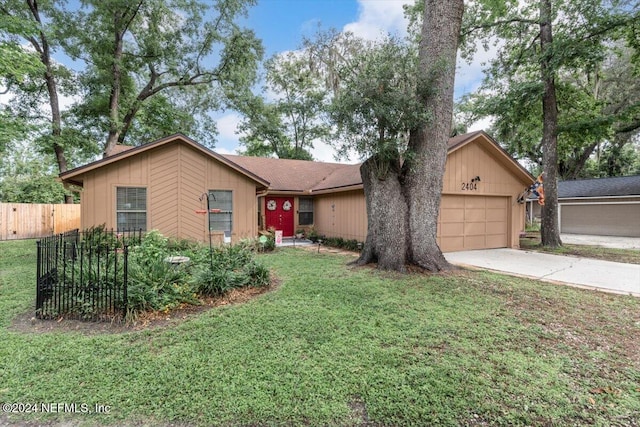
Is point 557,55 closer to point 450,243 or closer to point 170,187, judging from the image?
point 450,243

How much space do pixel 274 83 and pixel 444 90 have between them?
20106mm

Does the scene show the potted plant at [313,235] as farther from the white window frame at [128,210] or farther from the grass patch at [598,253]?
the grass patch at [598,253]

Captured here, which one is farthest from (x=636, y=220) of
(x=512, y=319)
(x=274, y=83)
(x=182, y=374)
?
(x=274, y=83)

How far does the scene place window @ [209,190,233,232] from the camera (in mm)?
10344

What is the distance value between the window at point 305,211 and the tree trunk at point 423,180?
7.76 metres

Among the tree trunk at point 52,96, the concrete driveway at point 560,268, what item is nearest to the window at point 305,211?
the concrete driveway at point 560,268

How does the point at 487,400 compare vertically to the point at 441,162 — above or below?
below

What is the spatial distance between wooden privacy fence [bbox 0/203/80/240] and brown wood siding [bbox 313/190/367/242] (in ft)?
42.6

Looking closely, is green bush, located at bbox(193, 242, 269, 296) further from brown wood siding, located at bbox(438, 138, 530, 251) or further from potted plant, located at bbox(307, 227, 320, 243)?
potted plant, located at bbox(307, 227, 320, 243)

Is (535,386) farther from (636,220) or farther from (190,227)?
(636,220)

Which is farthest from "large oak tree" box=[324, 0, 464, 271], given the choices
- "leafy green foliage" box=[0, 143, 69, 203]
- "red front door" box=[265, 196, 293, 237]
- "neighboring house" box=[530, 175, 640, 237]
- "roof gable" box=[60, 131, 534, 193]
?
"leafy green foliage" box=[0, 143, 69, 203]

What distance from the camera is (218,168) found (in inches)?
406

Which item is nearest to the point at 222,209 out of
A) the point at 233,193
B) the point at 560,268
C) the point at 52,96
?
the point at 233,193

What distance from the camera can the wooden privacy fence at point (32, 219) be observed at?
1419 centimetres
